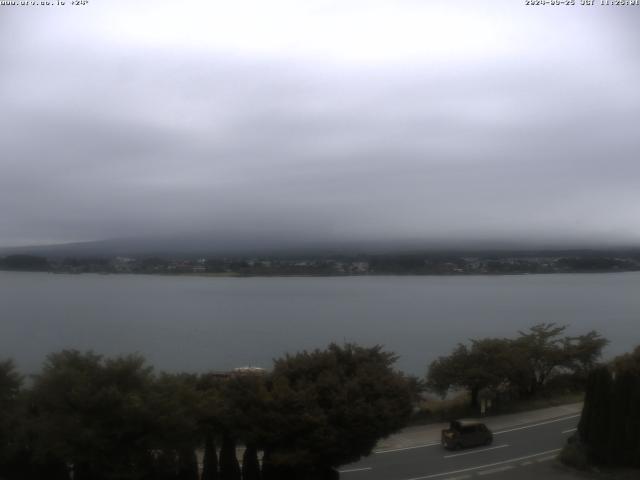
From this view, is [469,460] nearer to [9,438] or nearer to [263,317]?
[9,438]

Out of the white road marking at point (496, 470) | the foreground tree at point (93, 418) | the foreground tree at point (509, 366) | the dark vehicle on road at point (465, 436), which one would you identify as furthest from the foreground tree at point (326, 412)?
the foreground tree at point (509, 366)

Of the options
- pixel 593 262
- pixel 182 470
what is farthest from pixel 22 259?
pixel 593 262

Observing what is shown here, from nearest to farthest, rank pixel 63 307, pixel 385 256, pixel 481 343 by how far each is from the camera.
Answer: pixel 481 343
pixel 63 307
pixel 385 256

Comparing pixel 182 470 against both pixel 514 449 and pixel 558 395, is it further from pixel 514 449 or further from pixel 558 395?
pixel 558 395

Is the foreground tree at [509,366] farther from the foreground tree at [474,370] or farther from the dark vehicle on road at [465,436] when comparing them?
the dark vehicle on road at [465,436]

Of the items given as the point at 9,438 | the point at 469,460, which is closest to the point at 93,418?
the point at 9,438

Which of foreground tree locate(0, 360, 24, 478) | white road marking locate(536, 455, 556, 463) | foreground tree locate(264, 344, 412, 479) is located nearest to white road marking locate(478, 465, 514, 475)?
white road marking locate(536, 455, 556, 463)
